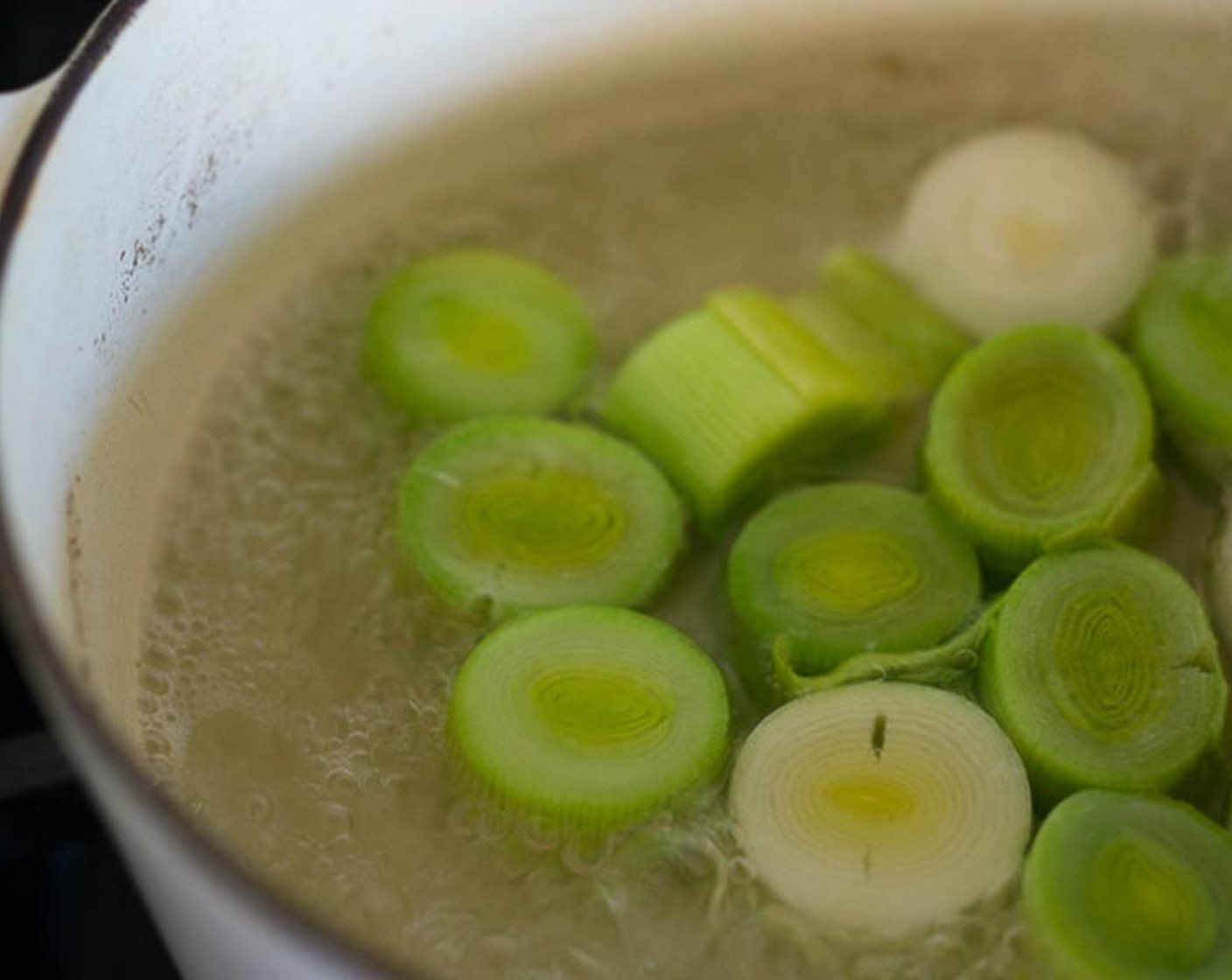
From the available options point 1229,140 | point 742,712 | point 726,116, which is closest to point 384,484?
point 742,712

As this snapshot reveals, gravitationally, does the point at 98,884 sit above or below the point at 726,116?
below

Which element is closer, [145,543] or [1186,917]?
[1186,917]

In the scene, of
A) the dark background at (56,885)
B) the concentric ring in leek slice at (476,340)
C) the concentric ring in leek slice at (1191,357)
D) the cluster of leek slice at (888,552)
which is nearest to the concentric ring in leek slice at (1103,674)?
the cluster of leek slice at (888,552)

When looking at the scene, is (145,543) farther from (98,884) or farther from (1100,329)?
(1100,329)

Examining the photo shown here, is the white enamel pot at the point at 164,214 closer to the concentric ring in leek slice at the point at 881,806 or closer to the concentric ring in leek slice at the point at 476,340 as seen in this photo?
the concentric ring in leek slice at the point at 476,340

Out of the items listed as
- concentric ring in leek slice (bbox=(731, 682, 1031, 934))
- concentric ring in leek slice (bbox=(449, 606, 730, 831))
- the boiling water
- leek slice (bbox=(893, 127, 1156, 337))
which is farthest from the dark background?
leek slice (bbox=(893, 127, 1156, 337))

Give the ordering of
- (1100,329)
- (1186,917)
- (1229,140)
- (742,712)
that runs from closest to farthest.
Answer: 1. (1186,917)
2. (742,712)
3. (1100,329)
4. (1229,140)

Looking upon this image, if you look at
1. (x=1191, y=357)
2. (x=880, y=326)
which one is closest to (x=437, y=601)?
(x=880, y=326)

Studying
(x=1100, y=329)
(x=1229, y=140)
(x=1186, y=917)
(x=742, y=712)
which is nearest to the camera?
(x=1186, y=917)
